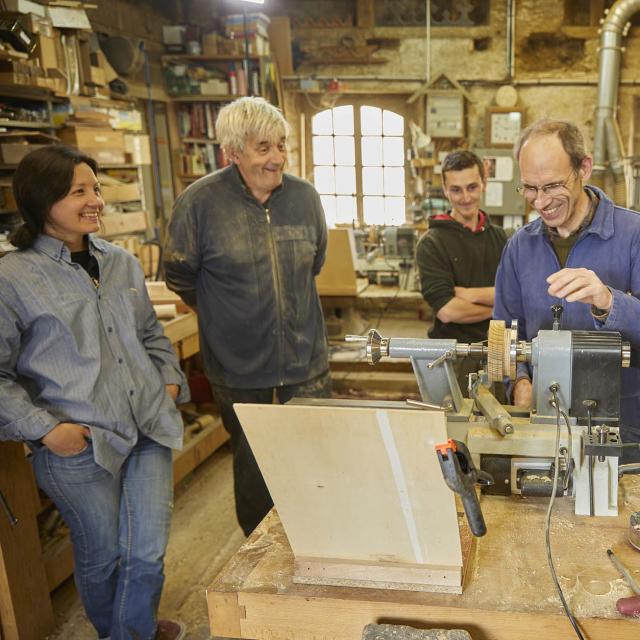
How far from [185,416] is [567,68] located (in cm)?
449

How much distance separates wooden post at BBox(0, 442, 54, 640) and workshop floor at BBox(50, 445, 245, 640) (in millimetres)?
160

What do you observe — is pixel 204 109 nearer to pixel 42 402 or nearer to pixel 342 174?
pixel 342 174

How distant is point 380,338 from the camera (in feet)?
4.13

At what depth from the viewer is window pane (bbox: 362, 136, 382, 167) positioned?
6.05 meters

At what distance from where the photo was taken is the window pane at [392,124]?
19.4 feet

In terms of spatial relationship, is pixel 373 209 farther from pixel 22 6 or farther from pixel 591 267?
pixel 591 267

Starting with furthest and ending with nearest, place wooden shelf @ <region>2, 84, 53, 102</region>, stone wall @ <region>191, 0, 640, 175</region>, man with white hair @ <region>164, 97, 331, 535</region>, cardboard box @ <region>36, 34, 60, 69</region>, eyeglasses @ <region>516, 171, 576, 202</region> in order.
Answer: stone wall @ <region>191, 0, 640, 175</region> < cardboard box @ <region>36, 34, 60, 69</region> < wooden shelf @ <region>2, 84, 53, 102</region> < man with white hair @ <region>164, 97, 331, 535</region> < eyeglasses @ <region>516, 171, 576, 202</region>

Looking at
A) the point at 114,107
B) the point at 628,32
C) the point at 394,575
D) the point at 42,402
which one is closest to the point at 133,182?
the point at 114,107

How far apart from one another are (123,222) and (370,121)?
294 cm

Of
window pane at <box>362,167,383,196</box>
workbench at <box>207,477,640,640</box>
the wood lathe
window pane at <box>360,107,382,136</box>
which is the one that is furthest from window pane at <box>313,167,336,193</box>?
workbench at <box>207,477,640,640</box>

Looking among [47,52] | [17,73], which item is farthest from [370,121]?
Result: [17,73]

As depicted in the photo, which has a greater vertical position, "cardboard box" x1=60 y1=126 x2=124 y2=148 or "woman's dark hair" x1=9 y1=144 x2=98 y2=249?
"cardboard box" x1=60 y1=126 x2=124 y2=148

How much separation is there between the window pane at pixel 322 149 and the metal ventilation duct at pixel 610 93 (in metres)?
2.33

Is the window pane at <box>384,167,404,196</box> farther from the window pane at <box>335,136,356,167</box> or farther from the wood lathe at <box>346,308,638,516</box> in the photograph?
the wood lathe at <box>346,308,638,516</box>
